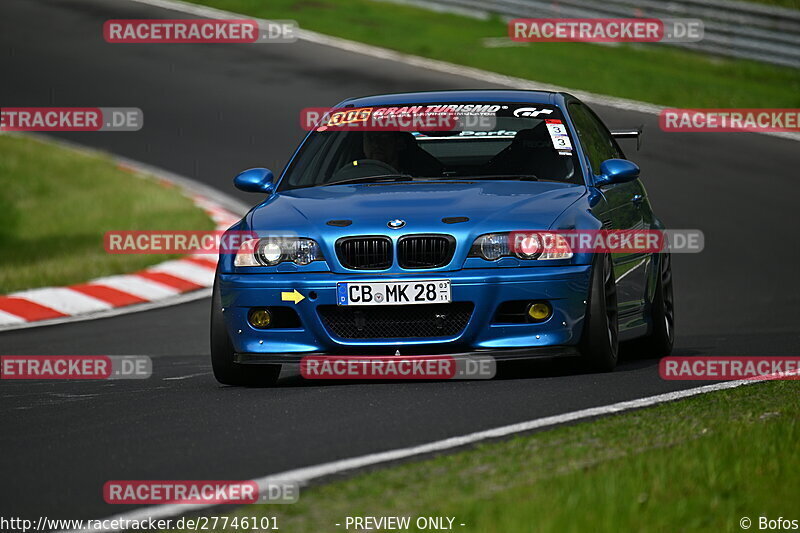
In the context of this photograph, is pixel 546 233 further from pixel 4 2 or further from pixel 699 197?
pixel 4 2

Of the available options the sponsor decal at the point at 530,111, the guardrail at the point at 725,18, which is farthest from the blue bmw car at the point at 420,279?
the guardrail at the point at 725,18

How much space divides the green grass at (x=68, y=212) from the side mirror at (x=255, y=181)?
579cm

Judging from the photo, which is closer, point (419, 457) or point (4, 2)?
point (419, 457)

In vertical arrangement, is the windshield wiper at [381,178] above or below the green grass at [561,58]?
above

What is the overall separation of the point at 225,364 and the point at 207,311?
494 centimetres

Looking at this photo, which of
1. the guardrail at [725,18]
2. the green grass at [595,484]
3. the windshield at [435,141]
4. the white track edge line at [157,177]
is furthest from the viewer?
the guardrail at [725,18]

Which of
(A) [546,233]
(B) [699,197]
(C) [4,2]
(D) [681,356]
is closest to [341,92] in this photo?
(B) [699,197]

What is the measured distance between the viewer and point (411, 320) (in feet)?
24.3

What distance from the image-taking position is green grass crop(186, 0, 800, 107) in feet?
74.1

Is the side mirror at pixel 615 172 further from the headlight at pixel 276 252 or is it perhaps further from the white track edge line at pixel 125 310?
the white track edge line at pixel 125 310

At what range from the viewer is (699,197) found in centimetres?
1694

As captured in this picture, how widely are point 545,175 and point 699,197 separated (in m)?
8.81

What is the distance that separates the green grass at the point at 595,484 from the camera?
14.7 feet

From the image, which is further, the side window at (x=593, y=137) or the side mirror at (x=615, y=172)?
the side window at (x=593, y=137)
